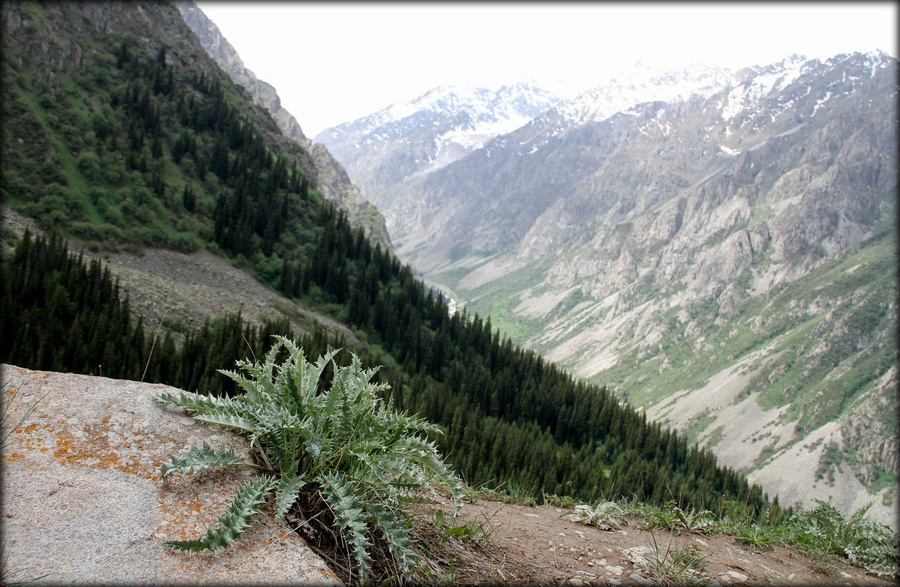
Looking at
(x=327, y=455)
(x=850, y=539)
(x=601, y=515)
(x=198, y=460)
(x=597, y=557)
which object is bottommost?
(x=597, y=557)

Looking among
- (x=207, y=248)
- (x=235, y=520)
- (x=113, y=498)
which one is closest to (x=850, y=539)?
(x=235, y=520)

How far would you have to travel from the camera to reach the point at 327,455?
466 centimetres

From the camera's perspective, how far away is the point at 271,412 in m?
4.90

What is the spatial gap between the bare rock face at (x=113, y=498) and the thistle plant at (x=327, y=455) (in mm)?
191

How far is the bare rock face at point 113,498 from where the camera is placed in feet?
11.5

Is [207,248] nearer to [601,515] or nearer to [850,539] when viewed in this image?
[601,515]

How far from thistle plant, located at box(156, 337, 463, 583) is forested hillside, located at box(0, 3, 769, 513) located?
3340 cm

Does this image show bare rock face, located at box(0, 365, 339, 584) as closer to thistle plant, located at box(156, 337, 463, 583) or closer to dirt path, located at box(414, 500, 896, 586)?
thistle plant, located at box(156, 337, 463, 583)

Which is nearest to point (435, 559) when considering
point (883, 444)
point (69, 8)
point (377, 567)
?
point (377, 567)

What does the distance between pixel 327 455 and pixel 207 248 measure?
73567mm

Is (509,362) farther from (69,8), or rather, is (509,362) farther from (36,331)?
(69,8)

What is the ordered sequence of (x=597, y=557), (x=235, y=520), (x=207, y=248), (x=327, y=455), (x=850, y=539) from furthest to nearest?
(x=207, y=248) < (x=850, y=539) < (x=597, y=557) < (x=327, y=455) < (x=235, y=520)

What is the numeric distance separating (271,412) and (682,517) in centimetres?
643

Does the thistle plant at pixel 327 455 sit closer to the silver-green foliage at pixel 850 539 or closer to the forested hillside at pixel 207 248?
the silver-green foliage at pixel 850 539
